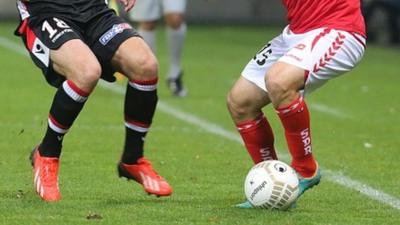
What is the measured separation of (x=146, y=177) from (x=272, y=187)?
91 cm

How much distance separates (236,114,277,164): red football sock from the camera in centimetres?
734

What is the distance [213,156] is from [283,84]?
114 inches

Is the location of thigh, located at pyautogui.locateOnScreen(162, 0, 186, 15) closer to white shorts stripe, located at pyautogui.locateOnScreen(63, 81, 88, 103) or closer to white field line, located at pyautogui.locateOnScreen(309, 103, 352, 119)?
white field line, located at pyautogui.locateOnScreen(309, 103, 352, 119)

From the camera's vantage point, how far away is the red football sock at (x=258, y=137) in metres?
7.34

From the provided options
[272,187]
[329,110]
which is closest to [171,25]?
[329,110]

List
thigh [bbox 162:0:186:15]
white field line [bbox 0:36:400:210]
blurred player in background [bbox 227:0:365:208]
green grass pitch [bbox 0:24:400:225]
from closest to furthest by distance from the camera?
green grass pitch [bbox 0:24:400:225], blurred player in background [bbox 227:0:365:208], white field line [bbox 0:36:400:210], thigh [bbox 162:0:186:15]

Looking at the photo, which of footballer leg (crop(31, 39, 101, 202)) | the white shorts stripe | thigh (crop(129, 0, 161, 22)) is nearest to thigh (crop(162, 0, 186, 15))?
thigh (crop(129, 0, 161, 22))

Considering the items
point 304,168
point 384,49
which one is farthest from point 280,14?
point 304,168

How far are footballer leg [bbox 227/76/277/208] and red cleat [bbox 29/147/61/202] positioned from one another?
115 centimetres

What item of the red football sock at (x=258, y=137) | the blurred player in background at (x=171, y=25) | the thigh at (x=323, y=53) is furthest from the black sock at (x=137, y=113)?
the blurred player in background at (x=171, y=25)

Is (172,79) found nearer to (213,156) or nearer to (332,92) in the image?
(332,92)

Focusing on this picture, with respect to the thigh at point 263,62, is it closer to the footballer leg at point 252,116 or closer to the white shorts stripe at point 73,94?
the footballer leg at point 252,116

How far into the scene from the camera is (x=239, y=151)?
10070mm

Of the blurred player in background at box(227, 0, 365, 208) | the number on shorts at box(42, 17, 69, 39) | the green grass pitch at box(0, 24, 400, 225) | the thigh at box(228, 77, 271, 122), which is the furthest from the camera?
the thigh at box(228, 77, 271, 122)
